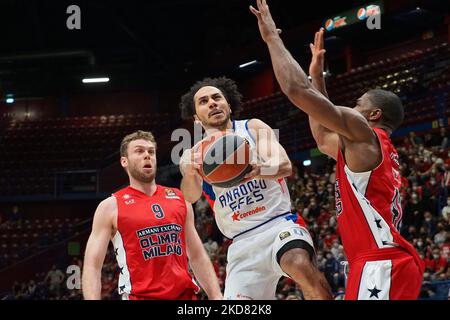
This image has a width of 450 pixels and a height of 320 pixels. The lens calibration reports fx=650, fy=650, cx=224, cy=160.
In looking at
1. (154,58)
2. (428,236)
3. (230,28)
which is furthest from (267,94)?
(428,236)

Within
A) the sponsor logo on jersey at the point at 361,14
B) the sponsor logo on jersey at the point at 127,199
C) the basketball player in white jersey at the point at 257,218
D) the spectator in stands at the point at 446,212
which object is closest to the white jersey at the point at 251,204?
the basketball player in white jersey at the point at 257,218

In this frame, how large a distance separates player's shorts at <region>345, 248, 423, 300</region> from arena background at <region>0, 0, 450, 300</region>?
24.0 ft

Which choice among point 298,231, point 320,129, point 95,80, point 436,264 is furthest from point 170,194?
point 95,80

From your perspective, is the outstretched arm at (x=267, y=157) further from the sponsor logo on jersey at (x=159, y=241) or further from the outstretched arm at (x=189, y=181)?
the sponsor logo on jersey at (x=159, y=241)

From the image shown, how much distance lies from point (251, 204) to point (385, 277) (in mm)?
1337

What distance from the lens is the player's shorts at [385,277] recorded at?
3.27m

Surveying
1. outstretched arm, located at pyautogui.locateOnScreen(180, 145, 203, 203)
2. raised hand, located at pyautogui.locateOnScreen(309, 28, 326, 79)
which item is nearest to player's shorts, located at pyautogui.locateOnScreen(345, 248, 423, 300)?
raised hand, located at pyautogui.locateOnScreen(309, 28, 326, 79)

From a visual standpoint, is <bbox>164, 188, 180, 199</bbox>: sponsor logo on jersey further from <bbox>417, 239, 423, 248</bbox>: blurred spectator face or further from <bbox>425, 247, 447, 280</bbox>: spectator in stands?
<bbox>417, 239, 423, 248</bbox>: blurred spectator face

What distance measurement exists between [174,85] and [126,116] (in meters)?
2.13

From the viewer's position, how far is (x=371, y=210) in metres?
3.49

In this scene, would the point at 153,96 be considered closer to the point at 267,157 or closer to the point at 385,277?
the point at 267,157

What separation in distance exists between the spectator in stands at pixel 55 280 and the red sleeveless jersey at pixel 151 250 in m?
11.3
